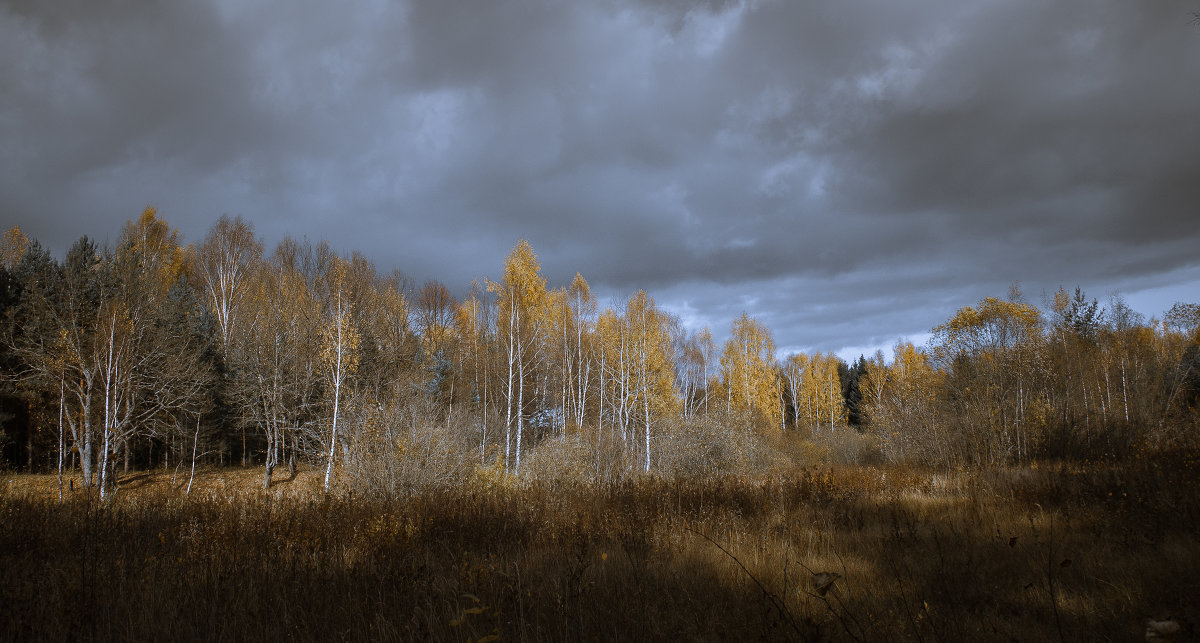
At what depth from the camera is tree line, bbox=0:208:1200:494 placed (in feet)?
40.9

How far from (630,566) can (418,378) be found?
16.3 metres

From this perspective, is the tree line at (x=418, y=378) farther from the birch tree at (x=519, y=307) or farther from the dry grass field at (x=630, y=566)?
the dry grass field at (x=630, y=566)

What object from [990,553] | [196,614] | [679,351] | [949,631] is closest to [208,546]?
[196,614]

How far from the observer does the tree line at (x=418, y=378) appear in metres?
12.5

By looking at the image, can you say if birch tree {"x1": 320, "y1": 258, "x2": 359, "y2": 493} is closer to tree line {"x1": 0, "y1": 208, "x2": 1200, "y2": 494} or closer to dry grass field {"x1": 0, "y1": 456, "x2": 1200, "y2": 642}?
tree line {"x1": 0, "y1": 208, "x2": 1200, "y2": 494}

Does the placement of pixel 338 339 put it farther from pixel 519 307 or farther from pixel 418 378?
pixel 519 307

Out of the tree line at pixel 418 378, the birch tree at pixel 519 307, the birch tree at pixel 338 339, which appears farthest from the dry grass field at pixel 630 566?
the birch tree at pixel 519 307

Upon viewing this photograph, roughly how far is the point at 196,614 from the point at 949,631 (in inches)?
197

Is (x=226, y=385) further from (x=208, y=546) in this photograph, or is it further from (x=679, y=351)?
(x=679, y=351)

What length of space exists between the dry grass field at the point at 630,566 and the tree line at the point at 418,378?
13.9 feet

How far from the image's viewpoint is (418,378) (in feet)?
64.3

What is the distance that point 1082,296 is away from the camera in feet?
94.7

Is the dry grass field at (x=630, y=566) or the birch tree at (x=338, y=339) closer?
the dry grass field at (x=630, y=566)

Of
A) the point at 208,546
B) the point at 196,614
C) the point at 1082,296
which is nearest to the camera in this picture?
the point at 196,614
